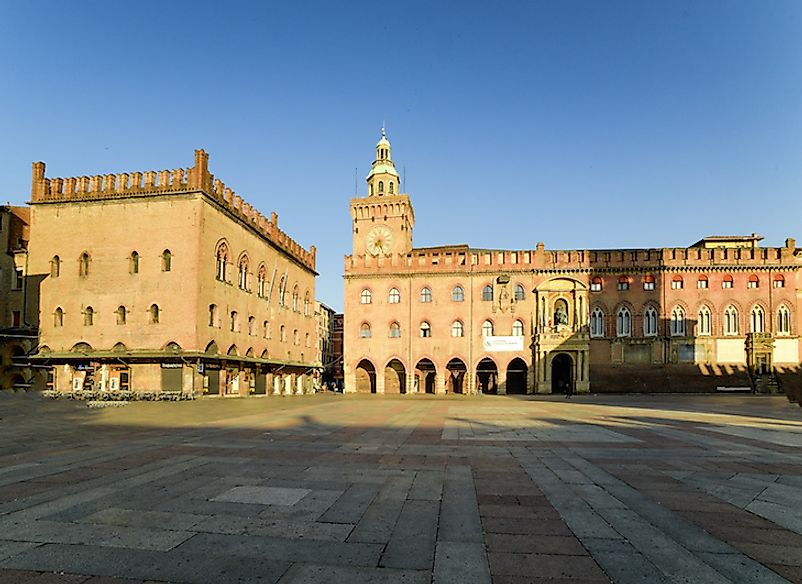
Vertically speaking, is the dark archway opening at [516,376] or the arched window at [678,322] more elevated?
the arched window at [678,322]

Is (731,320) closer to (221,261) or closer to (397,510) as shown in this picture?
(221,261)

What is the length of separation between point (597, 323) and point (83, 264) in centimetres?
4439

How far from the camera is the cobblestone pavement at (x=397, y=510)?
4.55m

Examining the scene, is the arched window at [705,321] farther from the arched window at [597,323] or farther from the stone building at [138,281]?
the stone building at [138,281]

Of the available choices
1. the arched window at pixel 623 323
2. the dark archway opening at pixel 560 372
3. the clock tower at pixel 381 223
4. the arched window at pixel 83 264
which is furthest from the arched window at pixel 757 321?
the arched window at pixel 83 264

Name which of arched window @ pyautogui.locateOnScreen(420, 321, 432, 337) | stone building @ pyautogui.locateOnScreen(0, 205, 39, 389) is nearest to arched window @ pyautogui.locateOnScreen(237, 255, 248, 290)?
stone building @ pyautogui.locateOnScreen(0, 205, 39, 389)

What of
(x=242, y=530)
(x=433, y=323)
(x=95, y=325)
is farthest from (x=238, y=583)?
(x=433, y=323)

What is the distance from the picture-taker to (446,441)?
13.1 metres

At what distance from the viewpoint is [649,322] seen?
1960 inches

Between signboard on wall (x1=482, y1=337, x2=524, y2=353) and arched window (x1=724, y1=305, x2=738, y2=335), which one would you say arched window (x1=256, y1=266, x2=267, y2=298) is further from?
arched window (x1=724, y1=305, x2=738, y2=335)

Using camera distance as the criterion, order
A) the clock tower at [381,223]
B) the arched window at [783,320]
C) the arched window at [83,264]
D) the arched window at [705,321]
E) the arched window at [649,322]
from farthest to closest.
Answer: the clock tower at [381,223], the arched window at [649,322], the arched window at [705,321], the arched window at [783,320], the arched window at [83,264]

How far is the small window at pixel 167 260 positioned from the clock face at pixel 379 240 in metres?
29.7

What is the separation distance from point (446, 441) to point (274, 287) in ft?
123

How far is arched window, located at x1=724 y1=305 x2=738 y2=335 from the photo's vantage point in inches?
1924
